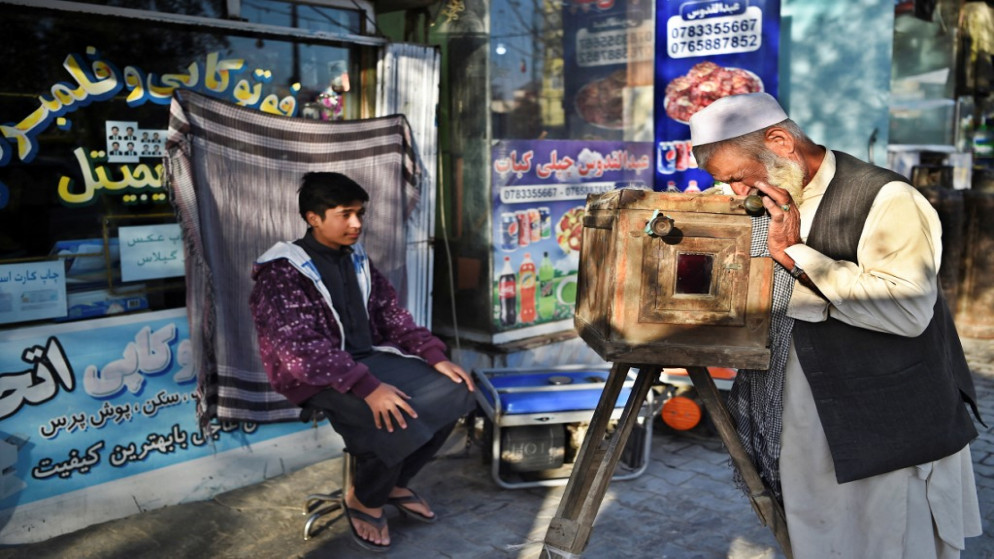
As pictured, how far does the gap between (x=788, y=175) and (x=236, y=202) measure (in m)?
2.83

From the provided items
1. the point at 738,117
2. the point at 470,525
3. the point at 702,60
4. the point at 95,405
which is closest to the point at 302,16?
the point at 95,405

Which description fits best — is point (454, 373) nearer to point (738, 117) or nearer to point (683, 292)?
point (683, 292)

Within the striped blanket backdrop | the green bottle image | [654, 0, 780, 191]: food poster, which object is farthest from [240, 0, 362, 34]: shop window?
[654, 0, 780, 191]: food poster

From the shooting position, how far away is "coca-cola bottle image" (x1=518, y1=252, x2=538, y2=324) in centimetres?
580

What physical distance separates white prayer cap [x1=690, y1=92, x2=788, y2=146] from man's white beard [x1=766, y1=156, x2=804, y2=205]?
120mm

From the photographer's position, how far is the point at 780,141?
257 cm

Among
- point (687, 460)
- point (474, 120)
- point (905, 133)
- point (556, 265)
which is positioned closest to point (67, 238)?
point (474, 120)

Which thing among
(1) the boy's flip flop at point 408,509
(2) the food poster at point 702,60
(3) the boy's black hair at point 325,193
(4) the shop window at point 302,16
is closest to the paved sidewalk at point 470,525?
(1) the boy's flip flop at point 408,509

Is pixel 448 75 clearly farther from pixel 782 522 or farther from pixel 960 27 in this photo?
pixel 960 27

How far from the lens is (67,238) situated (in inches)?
161

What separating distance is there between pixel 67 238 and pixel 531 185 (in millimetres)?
2807

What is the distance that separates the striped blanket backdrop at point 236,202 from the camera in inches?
166

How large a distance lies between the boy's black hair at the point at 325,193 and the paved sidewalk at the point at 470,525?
154cm

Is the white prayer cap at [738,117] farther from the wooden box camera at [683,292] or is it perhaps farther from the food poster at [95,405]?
the food poster at [95,405]
